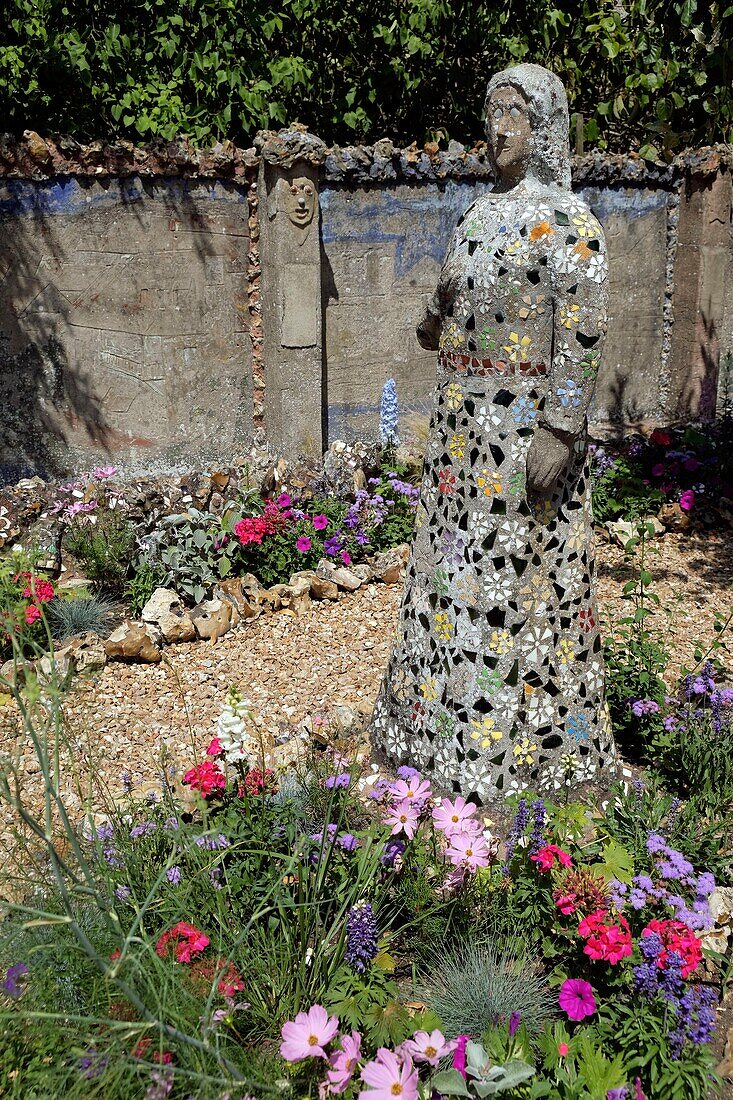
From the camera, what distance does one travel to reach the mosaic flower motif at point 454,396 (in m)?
2.99

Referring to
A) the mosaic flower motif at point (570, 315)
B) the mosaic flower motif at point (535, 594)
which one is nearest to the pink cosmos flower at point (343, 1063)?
the mosaic flower motif at point (535, 594)

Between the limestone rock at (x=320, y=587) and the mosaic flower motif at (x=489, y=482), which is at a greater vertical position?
the mosaic flower motif at (x=489, y=482)

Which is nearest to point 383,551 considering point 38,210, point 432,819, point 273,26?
point 432,819

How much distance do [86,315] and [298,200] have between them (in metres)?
1.84

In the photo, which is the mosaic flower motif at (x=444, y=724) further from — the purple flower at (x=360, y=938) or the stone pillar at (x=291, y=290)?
the stone pillar at (x=291, y=290)

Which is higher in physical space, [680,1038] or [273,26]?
[273,26]

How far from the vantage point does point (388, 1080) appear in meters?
1.86

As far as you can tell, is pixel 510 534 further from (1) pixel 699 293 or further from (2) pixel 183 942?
(1) pixel 699 293

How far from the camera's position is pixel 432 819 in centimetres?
282

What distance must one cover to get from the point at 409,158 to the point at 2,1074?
7.36 meters

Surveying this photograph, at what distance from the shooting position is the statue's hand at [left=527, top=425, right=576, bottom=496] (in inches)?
113

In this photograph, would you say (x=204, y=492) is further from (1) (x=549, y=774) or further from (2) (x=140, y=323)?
(1) (x=549, y=774)

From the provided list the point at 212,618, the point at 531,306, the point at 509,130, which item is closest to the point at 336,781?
the point at 531,306

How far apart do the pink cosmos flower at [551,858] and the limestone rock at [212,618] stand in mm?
2723
